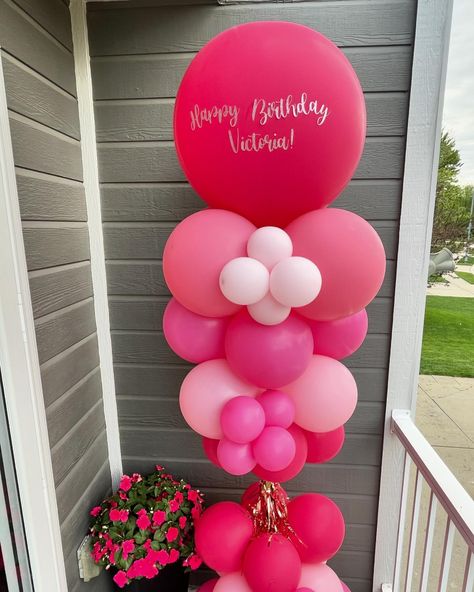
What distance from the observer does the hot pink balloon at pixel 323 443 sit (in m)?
1.13

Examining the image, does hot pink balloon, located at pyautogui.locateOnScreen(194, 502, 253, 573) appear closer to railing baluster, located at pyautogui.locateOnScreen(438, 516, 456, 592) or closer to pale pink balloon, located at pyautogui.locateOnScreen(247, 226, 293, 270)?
railing baluster, located at pyautogui.locateOnScreen(438, 516, 456, 592)

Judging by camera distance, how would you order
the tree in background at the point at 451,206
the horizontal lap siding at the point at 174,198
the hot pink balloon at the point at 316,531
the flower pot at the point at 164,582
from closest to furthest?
the hot pink balloon at the point at 316,531, the horizontal lap siding at the point at 174,198, the flower pot at the point at 164,582, the tree in background at the point at 451,206

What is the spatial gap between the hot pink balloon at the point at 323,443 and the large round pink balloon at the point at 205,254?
0.48 m

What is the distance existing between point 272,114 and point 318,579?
130 centimetres

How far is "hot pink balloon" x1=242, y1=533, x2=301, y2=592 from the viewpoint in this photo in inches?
41.7

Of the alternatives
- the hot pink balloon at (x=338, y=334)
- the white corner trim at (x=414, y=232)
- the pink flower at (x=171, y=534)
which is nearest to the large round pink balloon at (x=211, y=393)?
the hot pink balloon at (x=338, y=334)

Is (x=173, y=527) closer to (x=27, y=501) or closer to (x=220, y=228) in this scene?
(x=27, y=501)

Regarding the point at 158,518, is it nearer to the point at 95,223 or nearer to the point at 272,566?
the point at 272,566

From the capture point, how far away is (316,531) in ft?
3.79

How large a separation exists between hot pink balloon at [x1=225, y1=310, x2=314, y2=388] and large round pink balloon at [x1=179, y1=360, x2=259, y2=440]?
0.20ft

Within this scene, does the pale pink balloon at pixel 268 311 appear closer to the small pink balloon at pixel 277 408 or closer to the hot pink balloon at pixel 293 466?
the small pink balloon at pixel 277 408

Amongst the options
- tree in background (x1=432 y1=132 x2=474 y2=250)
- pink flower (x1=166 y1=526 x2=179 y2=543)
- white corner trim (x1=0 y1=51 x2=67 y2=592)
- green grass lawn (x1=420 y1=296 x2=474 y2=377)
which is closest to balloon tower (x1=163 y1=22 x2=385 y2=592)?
pink flower (x1=166 y1=526 x2=179 y2=543)

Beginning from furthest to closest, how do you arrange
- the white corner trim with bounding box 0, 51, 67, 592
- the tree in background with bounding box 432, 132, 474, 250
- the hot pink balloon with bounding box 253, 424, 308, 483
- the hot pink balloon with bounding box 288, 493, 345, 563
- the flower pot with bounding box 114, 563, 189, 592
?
1. the tree in background with bounding box 432, 132, 474, 250
2. the flower pot with bounding box 114, 563, 189, 592
3. the hot pink balloon with bounding box 288, 493, 345, 563
4. the hot pink balloon with bounding box 253, 424, 308, 483
5. the white corner trim with bounding box 0, 51, 67, 592

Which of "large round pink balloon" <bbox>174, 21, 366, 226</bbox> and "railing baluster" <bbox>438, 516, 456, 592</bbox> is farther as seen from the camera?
"railing baluster" <bbox>438, 516, 456, 592</bbox>
